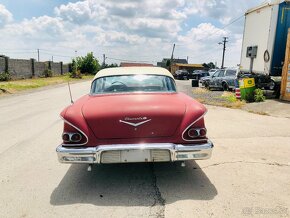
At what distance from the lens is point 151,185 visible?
4051mm

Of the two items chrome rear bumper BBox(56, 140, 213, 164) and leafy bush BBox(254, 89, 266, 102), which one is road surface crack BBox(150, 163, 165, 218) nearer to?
chrome rear bumper BBox(56, 140, 213, 164)

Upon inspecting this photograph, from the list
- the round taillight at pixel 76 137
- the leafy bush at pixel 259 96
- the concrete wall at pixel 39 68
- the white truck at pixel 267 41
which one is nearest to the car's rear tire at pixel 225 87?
the white truck at pixel 267 41

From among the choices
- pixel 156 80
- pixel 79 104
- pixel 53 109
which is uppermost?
pixel 156 80

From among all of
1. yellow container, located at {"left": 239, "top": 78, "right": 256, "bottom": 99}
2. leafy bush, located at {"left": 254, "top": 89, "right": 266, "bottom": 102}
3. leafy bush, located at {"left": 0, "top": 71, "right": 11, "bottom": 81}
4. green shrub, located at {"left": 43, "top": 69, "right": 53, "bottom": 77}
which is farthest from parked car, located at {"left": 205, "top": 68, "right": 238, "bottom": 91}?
green shrub, located at {"left": 43, "top": 69, "right": 53, "bottom": 77}

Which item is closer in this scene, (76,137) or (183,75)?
(76,137)

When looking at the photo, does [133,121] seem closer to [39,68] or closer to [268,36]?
[268,36]

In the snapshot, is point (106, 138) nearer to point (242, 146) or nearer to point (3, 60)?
point (242, 146)

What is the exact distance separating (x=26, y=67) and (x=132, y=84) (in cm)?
2975

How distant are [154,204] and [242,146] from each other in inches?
128

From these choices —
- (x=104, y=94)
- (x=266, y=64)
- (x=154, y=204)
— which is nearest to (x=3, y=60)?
(x=266, y=64)

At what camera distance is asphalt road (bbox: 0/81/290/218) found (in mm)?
3355

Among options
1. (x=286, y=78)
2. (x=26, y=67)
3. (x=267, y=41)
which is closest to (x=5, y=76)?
(x=26, y=67)

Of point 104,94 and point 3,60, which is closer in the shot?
point 104,94

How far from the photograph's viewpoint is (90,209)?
3375mm
